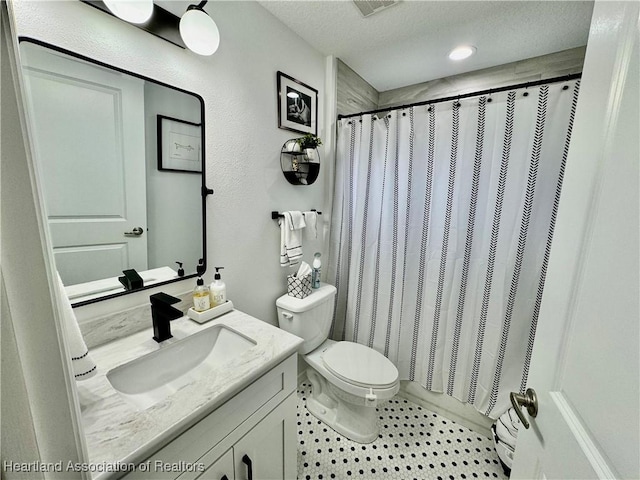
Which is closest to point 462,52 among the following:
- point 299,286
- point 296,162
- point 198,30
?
point 296,162

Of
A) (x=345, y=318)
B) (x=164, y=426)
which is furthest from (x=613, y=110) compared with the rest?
(x=345, y=318)

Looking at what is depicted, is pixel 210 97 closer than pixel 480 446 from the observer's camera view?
Yes

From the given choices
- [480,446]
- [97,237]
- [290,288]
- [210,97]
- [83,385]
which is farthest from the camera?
[290,288]

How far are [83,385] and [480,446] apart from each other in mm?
1929

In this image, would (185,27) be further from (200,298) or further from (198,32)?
(200,298)

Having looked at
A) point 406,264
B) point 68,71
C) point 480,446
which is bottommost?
point 480,446

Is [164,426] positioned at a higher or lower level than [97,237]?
lower

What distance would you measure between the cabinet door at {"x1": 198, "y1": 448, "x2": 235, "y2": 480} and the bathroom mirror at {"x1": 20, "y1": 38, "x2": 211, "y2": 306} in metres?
0.65

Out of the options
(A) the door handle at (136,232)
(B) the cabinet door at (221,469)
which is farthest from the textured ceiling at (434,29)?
(B) the cabinet door at (221,469)

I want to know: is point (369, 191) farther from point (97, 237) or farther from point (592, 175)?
point (97, 237)

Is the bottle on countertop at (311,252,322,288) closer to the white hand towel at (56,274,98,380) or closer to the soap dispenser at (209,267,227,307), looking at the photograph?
the soap dispenser at (209,267,227,307)

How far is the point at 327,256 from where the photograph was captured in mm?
2064

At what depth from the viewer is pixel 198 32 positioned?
0.99 m

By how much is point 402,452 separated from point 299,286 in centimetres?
107
